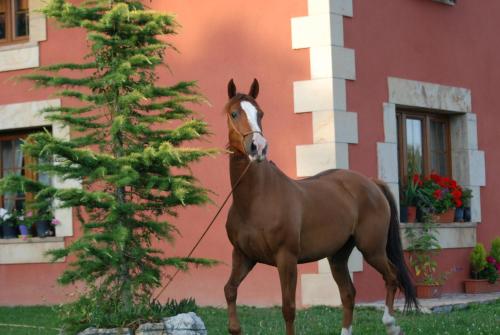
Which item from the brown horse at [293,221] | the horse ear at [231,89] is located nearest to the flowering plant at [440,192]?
the brown horse at [293,221]

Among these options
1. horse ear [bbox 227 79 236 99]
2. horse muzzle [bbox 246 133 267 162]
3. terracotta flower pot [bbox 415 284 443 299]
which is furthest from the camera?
terracotta flower pot [bbox 415 284 443 299]

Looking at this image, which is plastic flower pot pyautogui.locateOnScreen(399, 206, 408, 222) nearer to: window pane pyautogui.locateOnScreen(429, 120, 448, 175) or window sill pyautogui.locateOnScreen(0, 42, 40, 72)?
→ window pane pyautogui.locateOnScreen(429, 120, 448, 175)

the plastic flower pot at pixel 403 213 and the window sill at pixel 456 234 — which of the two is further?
the window sill at pixel 456 234

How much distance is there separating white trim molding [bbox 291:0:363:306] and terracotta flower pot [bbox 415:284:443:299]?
1.07 meters

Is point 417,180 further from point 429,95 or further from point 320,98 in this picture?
point 320,98

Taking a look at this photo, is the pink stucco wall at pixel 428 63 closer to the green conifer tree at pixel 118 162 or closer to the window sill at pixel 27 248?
Result: the green conifer tree at pixel 118 162

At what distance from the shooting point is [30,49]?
12172mm

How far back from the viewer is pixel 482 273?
1248cm

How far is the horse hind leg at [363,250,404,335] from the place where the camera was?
7.56 metres

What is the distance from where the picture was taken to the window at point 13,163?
1257 cm

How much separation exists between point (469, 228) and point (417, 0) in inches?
123

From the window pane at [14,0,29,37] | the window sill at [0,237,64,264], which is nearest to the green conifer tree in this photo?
the window sill at [0,237,64,264]

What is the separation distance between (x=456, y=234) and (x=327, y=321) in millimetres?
3975

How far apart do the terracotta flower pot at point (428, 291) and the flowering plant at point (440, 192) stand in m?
1.05
